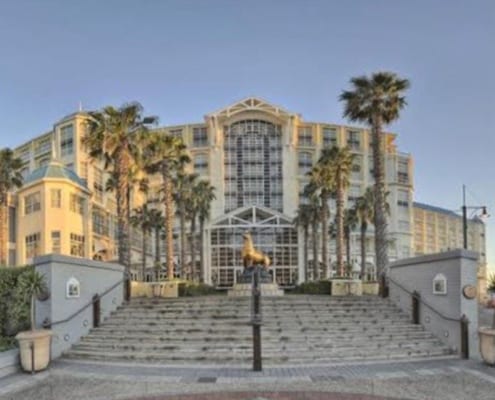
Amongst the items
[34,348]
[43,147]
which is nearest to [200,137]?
[43,147]

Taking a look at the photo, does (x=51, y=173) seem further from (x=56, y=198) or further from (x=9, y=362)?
(x=9, y=362)

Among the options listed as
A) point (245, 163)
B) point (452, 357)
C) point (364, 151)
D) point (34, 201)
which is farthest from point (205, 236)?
point (452, 357)

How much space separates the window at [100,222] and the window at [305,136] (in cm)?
3172

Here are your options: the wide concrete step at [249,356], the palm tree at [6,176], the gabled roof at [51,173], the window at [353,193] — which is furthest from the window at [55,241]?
the window at [353,193]

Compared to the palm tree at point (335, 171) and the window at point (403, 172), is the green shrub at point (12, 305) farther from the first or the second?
the window at point (403, 172)

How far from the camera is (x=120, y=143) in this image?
24875 millimetres

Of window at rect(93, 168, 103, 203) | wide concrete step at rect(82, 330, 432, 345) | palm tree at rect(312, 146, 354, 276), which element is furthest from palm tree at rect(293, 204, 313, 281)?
wide concrete step at rect(82, 330, 432, 345)

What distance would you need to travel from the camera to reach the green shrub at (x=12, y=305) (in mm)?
13883

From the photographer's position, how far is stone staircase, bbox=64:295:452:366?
1316 centimetres

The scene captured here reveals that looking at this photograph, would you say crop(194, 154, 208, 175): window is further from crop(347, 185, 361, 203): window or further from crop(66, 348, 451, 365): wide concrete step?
crop(66, 348, 451, 365): wide concrete step

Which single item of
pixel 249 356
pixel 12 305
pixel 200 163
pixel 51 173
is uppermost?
pixel 200 163

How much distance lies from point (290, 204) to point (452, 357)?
53935 millimetres

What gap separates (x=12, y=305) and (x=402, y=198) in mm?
66962

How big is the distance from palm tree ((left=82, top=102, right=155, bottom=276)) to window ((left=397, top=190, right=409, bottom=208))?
181 ft
